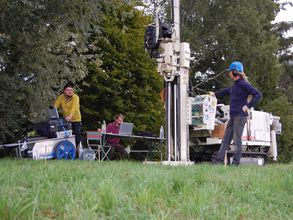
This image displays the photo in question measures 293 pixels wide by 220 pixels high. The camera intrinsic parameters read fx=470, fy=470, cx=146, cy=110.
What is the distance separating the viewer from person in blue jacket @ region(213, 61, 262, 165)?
8.99 metres

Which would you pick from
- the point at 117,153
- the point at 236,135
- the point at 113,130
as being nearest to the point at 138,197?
the point at 236,135

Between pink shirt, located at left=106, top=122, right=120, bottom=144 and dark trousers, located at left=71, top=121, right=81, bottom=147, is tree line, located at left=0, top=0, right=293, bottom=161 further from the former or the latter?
pink shirt, located at left=106, top=122, right=120, bottom=144

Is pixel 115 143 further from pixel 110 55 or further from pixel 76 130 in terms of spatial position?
pixel 110 55

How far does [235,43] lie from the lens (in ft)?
82.8

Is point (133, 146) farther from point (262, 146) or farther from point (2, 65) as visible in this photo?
point (2, 65)

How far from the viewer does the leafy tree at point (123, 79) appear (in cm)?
1625

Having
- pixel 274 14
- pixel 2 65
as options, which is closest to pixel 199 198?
pixel 2 65

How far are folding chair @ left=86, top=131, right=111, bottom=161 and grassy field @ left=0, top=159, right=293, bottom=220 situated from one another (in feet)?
22.9

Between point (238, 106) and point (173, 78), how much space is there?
1.44 meters

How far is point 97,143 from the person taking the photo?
1316 centimetres

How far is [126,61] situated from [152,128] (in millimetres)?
2780

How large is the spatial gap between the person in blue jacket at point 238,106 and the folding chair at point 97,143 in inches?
154

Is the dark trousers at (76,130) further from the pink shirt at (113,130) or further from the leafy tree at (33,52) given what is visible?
the pink shirt at (113,130)

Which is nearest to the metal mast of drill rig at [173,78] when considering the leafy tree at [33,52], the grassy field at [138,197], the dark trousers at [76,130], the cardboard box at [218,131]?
the leafy tree at [33,52]
